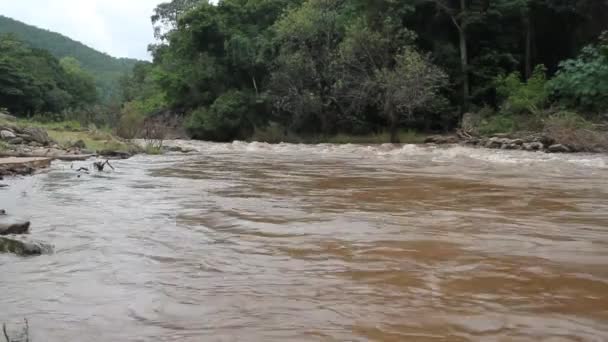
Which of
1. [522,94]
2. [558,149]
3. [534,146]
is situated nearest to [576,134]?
[558,149]

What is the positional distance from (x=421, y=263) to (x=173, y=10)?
4316 centimetres

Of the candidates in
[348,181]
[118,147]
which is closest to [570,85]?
[348,181]

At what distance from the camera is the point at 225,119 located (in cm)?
2800

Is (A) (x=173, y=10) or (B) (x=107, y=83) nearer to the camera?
(A) (x=173, y=10)

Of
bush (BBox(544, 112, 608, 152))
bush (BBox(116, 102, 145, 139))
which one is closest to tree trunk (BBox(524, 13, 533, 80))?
bush (BBox(544, 112, 608, 152))

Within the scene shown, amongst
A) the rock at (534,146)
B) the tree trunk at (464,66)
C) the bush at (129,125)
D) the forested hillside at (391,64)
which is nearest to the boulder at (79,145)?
the bush at (129,125)

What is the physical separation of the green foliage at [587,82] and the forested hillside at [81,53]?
73.4 m

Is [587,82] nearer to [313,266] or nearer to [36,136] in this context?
[36,136]

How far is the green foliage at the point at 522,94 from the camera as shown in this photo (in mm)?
19734

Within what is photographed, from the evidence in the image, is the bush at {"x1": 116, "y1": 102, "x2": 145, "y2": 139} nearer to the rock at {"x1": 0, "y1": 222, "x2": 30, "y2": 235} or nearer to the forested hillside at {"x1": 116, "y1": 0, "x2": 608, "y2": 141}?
the forested hillside at {"x1": 116, "y1": 0, "x2": 608, "y2": 141}

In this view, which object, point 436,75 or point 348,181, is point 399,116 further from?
point 348,181

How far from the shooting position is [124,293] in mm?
2818

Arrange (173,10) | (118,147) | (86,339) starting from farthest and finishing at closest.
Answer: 1. (173,10)
2. (118,147)
3. (86,339)

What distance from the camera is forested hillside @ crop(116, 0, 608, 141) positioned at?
20.7 meters
